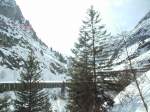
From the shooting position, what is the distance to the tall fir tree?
1210 inches

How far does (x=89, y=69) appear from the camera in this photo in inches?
1230

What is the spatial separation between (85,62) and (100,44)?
105 inches

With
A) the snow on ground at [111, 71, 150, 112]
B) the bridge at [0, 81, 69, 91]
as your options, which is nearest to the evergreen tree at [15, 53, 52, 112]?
the bridge at [0, 81, 69, 91]

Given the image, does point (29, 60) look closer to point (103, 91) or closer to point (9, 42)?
point (103, 91)

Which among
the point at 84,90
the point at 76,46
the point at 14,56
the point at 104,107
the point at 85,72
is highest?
the point at 14,56

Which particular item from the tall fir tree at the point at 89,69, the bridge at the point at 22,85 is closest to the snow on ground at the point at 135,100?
the tall fir tree at the point at 89,69

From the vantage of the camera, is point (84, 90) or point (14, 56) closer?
point (84, 90)

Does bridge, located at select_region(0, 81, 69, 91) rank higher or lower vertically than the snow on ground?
higher

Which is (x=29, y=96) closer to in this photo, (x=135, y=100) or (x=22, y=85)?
(x=22, y=85)

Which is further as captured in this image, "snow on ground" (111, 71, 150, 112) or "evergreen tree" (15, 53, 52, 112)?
"evergreen tree" (15, 53, 52, 112)

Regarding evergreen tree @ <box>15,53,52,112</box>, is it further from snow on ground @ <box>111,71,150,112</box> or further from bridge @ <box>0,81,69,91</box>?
snow on ground @ <box>111,71,150,112</box>

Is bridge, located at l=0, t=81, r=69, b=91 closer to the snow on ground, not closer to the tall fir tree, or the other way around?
the tall fir tree

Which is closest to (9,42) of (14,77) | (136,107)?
(14,77)

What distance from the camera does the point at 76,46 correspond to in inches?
1281
